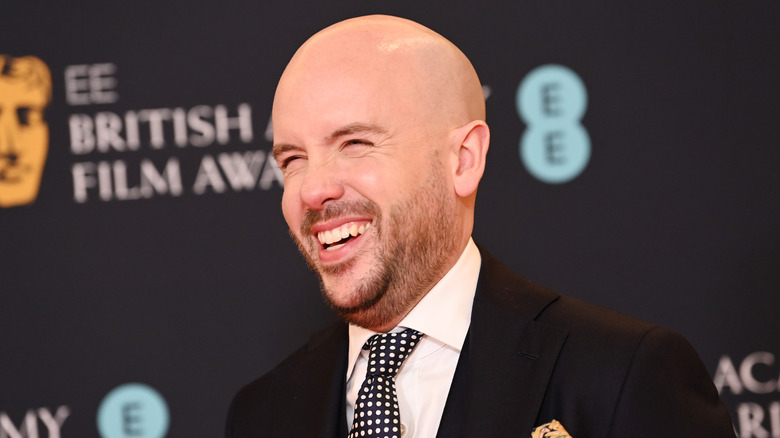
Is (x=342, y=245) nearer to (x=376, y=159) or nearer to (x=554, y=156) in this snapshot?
(x=376, y=159)

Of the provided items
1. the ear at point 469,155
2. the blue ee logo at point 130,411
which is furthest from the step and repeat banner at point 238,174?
the ear at point 469,155

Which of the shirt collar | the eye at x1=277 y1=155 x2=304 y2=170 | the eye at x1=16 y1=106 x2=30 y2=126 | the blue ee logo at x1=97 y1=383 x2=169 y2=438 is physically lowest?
the blue ee logo at x1=97 y1=383 x2=169 y2=438

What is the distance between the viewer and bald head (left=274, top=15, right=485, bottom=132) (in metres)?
1.62

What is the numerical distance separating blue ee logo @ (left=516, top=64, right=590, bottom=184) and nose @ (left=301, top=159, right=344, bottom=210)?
3.55 feet

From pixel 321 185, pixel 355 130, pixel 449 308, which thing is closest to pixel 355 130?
pixel 355 130

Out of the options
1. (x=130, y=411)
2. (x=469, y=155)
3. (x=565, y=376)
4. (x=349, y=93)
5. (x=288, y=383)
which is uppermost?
(x=349, y=93)

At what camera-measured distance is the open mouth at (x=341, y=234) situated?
1.61 m

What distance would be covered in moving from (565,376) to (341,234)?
43 centimetres

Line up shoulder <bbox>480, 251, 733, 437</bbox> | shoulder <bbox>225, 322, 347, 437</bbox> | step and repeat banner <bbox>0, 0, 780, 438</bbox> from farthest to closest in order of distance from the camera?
1. step and repeat banner <bbox>0, 0, 780, 438</bbox>
2. shoulder <bbox>225, 322, 347, 437</bbox>
3. shoulder <bbox>480, 251, 733, 437</bbox>

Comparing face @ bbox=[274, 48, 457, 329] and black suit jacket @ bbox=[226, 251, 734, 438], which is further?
face @ bbox=[274, 48, 457, 329]

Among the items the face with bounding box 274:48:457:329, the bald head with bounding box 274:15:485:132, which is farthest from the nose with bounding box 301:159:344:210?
the bald head with bounding box 274:15:485:132

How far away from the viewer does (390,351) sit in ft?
5.49

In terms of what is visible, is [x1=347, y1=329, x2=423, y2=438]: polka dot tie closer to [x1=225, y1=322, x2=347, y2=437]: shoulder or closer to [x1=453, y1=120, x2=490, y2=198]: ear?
[x1=225, y1=322, x2=347, y2=437]: shoulder

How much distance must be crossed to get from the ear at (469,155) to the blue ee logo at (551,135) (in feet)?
2.86
